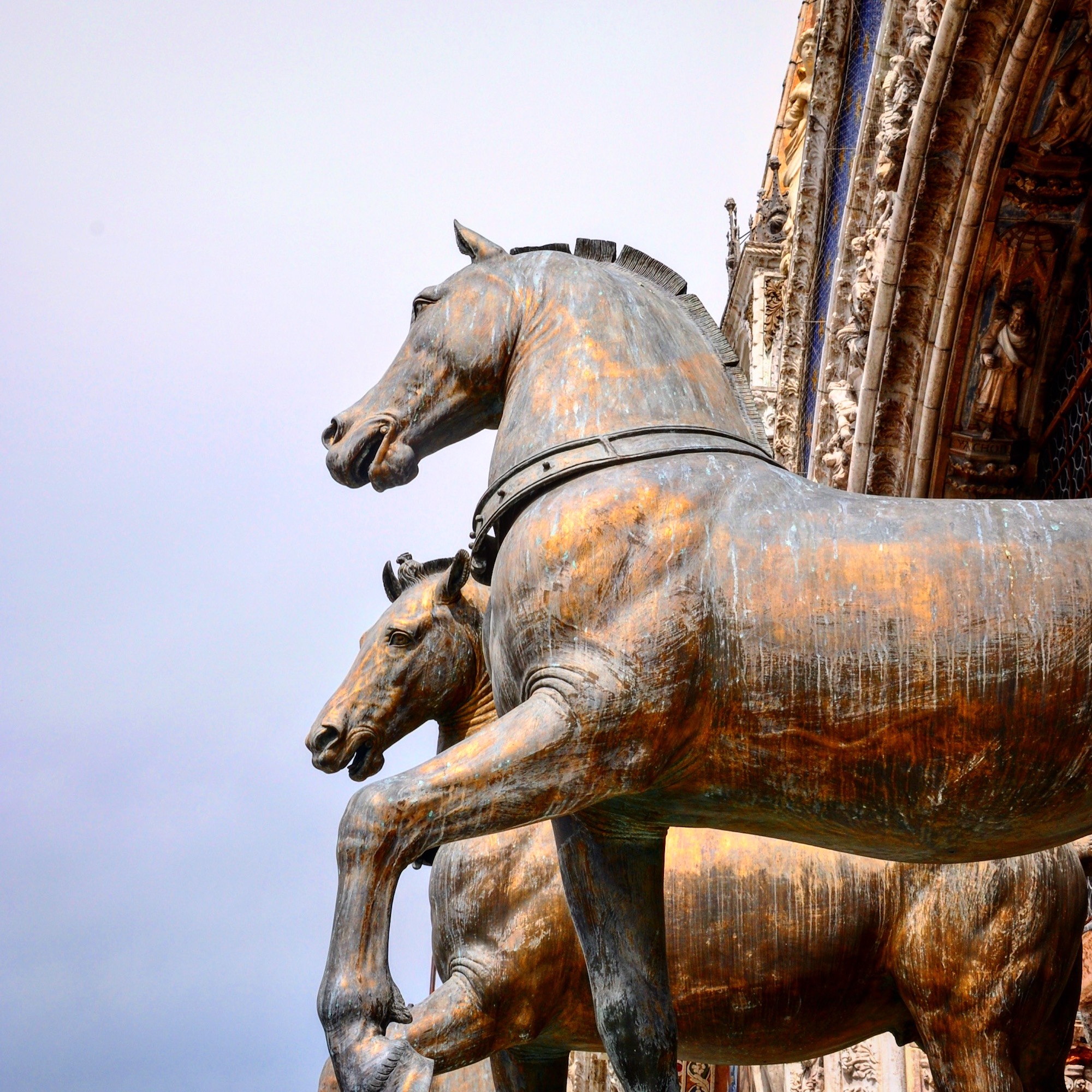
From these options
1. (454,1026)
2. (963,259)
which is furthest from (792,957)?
(963,259)

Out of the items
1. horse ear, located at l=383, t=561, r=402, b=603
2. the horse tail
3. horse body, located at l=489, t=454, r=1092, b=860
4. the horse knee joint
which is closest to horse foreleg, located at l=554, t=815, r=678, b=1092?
horse body, located at l=489, t=454, r=1092, b=860

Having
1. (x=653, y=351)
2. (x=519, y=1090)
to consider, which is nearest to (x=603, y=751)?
(x=653, y=351)

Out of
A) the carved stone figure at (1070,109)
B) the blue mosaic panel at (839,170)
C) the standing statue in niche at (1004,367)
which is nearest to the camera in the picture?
Result: the carved stone figure at (1070,109)

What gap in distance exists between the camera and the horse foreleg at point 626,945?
3.59 meters

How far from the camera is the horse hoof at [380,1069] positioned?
117 inches

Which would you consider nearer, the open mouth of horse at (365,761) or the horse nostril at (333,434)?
the horse nostril at (333,434)

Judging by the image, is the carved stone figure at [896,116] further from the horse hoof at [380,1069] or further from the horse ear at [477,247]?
the horse hoof at [380,1069]

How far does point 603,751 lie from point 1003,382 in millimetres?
5726

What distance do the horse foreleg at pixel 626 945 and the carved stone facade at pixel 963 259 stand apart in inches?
190

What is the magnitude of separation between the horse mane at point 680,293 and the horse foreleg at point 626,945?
3.38 ft

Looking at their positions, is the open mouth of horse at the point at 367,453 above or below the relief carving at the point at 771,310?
below

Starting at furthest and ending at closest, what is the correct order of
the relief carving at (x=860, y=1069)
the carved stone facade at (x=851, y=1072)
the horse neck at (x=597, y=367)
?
the relief carving at (x=860, y=1069), the carved stone facade at (x=851, y=1072), the horse neck at (x=597, y=367)

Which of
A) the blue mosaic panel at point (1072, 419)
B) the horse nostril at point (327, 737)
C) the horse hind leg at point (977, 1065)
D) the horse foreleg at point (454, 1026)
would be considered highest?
the blue mosaic panel at point (1072, 419)

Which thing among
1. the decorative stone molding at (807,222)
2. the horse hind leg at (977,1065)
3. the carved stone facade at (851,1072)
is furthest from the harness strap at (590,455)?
the decorative stone molding at (807,222)
